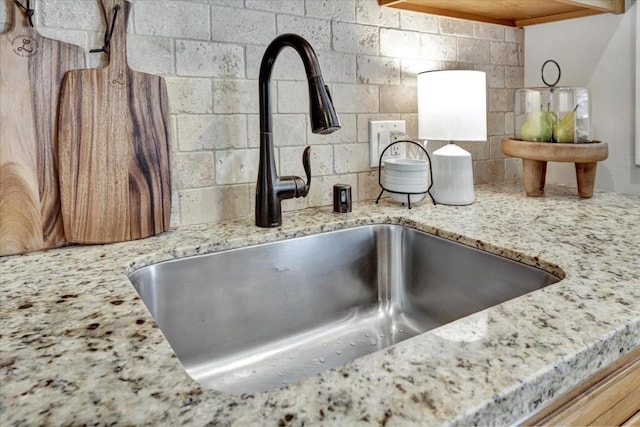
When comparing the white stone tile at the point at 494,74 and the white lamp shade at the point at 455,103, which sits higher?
the white stone tile at the point at 494,74

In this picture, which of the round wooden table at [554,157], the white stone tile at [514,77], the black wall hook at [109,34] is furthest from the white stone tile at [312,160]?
the white stone tile at [514,77]

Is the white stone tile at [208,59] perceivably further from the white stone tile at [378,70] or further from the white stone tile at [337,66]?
the white stone tile at [378,70]

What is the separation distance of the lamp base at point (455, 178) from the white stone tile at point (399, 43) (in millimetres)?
333

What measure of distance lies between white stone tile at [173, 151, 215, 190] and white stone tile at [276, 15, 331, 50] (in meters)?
0.37

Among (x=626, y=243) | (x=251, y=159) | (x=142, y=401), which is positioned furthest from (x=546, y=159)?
(x=142, y=401)

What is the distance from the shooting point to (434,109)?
1340mm

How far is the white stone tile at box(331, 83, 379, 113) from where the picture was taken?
50.6 inches

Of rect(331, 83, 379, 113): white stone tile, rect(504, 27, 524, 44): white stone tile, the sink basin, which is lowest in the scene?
the sink basin

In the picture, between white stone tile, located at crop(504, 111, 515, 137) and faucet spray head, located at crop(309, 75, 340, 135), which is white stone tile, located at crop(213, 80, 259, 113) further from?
white stone tile, located at crop(504, 111, 515, 137)

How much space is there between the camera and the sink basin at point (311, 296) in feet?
2.94

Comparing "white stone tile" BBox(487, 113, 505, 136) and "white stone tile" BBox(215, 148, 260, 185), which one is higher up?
"white stone tile" BBox(487, 113, 505, 136)

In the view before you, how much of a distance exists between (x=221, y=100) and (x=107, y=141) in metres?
0.28

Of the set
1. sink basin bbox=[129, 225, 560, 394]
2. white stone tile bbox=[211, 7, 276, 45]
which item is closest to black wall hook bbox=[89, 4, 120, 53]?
white stone tile bbox=[211, 7, 276, 45]

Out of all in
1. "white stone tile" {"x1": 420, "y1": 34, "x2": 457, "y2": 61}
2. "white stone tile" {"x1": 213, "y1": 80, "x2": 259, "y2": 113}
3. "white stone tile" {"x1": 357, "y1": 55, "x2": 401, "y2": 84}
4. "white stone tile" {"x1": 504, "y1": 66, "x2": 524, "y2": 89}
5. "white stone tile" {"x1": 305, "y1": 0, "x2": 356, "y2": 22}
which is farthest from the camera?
"white stone tile" {"x1": 504, "y1": 66, "x2": 524, "y2": 89}
